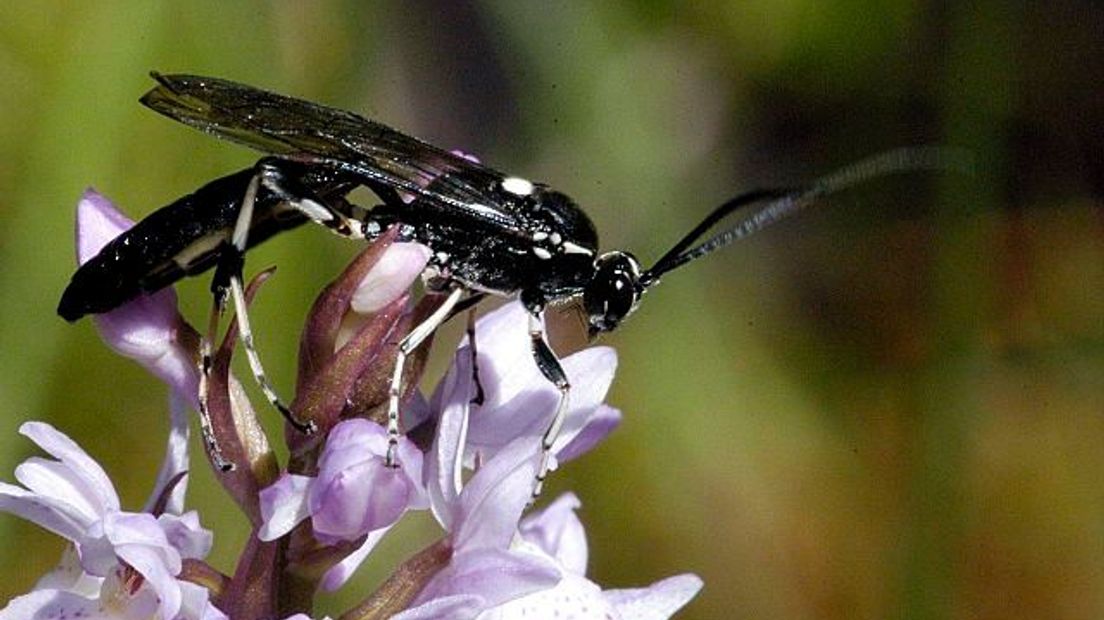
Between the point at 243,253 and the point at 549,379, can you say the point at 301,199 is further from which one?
the point at 549,379

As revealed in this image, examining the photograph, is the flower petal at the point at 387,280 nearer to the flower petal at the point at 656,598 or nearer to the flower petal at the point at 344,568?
the flower petal at the point at 344,568

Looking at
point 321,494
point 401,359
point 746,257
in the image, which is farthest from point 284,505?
point 746,257

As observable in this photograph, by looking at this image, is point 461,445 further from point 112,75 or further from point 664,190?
point 664,190

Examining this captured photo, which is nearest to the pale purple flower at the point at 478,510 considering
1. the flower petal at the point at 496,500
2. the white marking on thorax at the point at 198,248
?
the flower petal at the point at 496,500

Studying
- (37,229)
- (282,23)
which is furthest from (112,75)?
(282,23)

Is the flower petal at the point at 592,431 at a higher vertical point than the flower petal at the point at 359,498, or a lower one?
higher

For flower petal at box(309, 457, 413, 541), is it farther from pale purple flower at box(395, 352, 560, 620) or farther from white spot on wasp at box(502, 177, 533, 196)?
white spot on wasp at box(502, 177, 533, 196)
